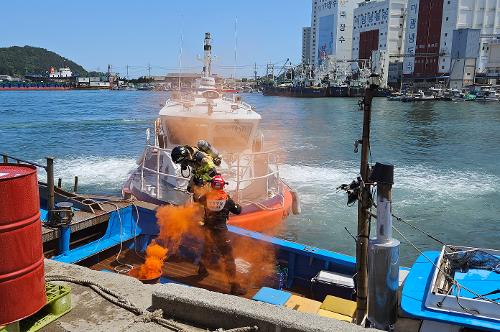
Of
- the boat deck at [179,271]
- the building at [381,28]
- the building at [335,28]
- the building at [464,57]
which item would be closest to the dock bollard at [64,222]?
the boat deck at [179,271]

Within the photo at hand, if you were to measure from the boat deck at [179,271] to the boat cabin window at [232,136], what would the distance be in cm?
440

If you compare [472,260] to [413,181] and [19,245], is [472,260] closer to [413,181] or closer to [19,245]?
[19,245]

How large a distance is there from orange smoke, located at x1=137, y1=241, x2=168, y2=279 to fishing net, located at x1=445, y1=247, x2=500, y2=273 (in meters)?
4.30

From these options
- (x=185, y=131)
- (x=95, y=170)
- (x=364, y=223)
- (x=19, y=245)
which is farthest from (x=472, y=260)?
(x=95, y=170)

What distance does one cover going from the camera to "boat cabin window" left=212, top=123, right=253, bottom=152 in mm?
12000

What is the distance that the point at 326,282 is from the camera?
6.92 metres

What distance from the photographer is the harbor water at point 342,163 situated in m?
15.1

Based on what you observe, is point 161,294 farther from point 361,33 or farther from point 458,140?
point 361,33

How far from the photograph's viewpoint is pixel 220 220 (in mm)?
6848

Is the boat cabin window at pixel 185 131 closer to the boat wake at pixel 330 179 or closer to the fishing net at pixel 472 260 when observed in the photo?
the boat wake at pixel 330 179

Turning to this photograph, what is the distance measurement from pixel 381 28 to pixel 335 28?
3113 cm

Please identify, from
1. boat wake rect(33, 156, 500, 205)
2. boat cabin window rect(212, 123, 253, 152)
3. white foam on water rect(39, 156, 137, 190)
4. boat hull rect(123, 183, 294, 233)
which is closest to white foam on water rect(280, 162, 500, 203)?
boat wake rect(33, 156, 500, 205)

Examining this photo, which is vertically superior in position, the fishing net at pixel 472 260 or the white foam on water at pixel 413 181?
the fishing net at pixel 472 260

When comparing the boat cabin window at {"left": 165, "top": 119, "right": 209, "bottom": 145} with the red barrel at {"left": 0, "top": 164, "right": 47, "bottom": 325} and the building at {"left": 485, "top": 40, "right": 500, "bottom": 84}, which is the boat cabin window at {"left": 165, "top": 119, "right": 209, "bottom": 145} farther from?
the building at {"left": 485, "top": 40, "right": 500, "bottom": 84}
